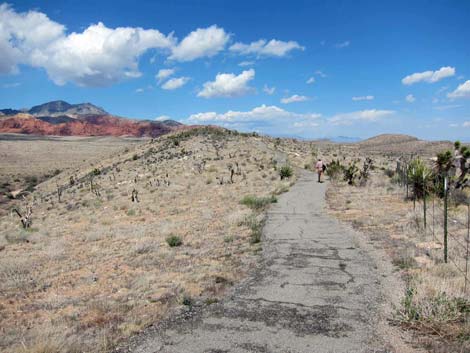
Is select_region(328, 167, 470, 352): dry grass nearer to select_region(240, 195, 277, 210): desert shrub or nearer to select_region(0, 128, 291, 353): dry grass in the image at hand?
select_region(240, 195, 277, 210): desert shrub

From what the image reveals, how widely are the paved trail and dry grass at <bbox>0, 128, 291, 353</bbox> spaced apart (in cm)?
57

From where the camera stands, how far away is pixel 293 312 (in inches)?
253

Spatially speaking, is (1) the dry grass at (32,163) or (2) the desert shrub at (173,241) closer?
(2) the desert shrub at (173,241)

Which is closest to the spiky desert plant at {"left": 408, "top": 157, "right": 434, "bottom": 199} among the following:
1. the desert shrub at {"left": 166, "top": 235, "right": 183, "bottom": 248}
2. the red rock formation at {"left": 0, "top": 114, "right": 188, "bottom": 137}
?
the desert shrub at {"left": 166, "top": 235, "right": 183, "bottom": 248}

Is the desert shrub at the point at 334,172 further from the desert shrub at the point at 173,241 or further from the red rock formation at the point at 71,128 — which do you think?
the red rock formation at the point at 71,128

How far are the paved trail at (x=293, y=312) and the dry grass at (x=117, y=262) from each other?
574mm

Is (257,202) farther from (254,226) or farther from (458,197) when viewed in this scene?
(458,197)

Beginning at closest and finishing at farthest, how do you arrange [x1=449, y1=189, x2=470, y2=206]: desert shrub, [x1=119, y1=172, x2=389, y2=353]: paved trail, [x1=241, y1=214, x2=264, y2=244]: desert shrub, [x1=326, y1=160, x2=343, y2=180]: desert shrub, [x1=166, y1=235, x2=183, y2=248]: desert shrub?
[x1=119, y1=172, x2=389, y2=353]: paved trail
[x1=241, y1=214, x2=264, y2=244]: desert shrub
[x1=166, y1=235, x2=183, y2=248]: desert shrub
[x1=449, y1=189, x2=470, y2=206]: desert shrub
[x1=326, y1=160, x2=343, y2=180]: desert shrub

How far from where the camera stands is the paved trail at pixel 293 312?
17.7 feet

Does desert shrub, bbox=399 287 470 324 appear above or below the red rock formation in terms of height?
below

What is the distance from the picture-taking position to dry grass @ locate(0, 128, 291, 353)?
21.4 ft

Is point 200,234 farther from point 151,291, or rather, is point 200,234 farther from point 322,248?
point 151,291

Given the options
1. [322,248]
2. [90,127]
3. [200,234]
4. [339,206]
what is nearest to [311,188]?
[339,206]

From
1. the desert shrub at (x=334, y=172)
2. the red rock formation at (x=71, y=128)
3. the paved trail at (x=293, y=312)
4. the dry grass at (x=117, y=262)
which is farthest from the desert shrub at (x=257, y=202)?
the red rock formation at (x=71, y=128)
